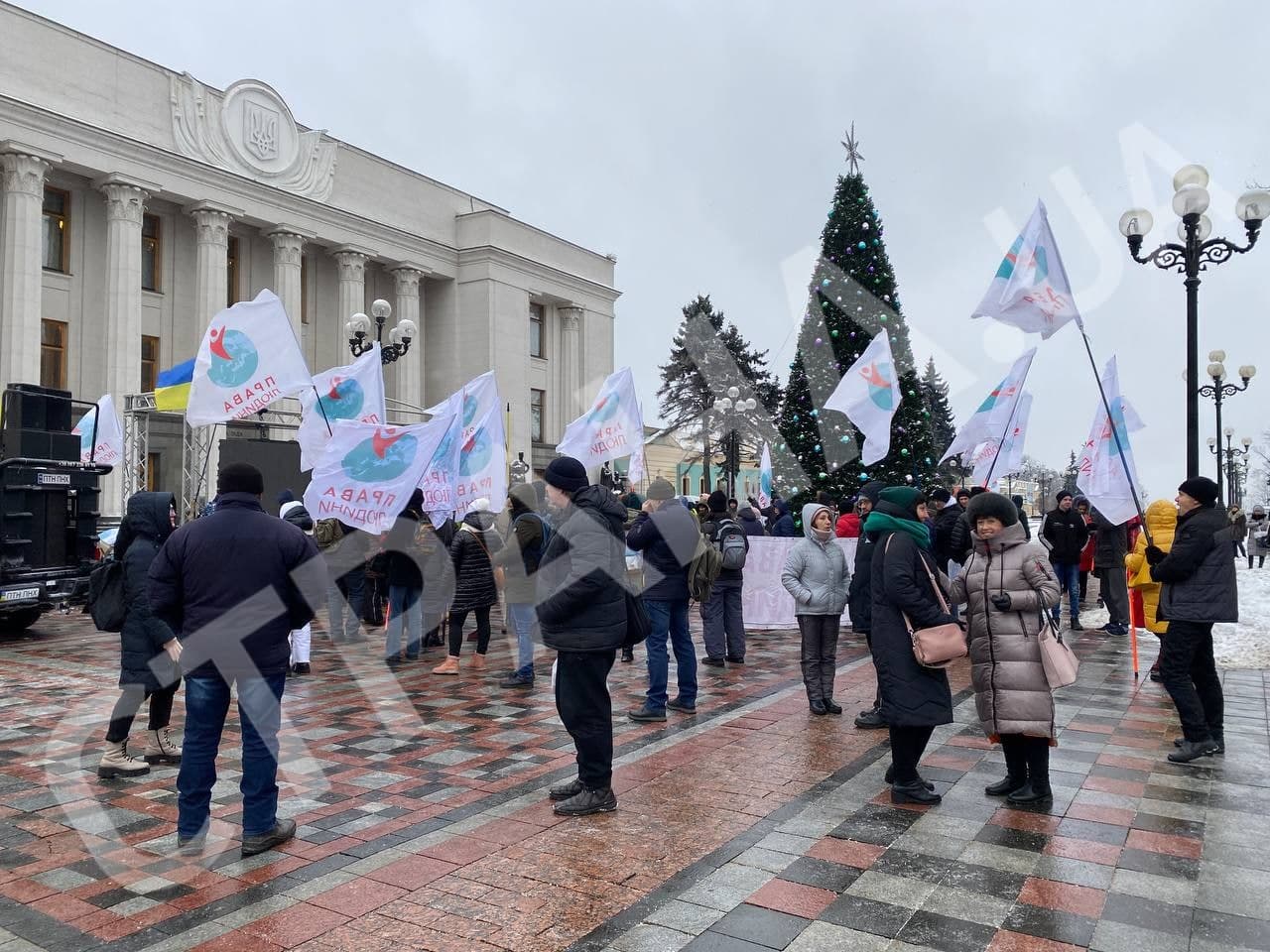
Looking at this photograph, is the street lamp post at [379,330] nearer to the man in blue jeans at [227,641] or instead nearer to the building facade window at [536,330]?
the man in blue jeans at [227,641]

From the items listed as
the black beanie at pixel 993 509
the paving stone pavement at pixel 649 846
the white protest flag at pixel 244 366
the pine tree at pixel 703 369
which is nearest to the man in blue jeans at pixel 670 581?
the paving stone pavement at pixel 649 846

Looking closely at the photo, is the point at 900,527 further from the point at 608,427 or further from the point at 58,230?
the point at 58,230

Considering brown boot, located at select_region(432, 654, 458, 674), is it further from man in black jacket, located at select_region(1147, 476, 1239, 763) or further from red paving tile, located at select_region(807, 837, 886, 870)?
man in black jacket, located at select_region(1147, 476, 1239, 763)

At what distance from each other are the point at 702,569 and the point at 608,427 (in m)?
5.38

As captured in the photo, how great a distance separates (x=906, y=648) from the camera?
521 cm

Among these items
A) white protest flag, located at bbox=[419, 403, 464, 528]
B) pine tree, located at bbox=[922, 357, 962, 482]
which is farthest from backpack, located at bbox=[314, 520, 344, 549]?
pine tree, located at bbox=[922, 357, 962, 482]

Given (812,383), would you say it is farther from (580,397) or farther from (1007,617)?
(580,397)

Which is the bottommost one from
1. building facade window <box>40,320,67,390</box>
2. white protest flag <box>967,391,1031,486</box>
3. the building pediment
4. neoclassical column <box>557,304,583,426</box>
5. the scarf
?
the scarf

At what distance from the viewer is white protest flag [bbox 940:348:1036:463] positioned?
11906mm

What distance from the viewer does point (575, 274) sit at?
46.7 meters

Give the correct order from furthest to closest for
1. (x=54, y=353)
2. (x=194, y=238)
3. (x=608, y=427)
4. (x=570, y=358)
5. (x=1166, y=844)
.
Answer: (x=570, y=358), (x=194, y=238), (x=54, y=353), (x=608, y=427), (x=1166, y=844)

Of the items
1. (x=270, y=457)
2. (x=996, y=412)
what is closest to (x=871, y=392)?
(x=996, y=412)

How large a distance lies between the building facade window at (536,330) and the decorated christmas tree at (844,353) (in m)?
28.8

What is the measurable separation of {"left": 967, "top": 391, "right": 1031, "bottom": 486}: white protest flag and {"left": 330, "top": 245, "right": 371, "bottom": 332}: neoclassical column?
89.3 feet
